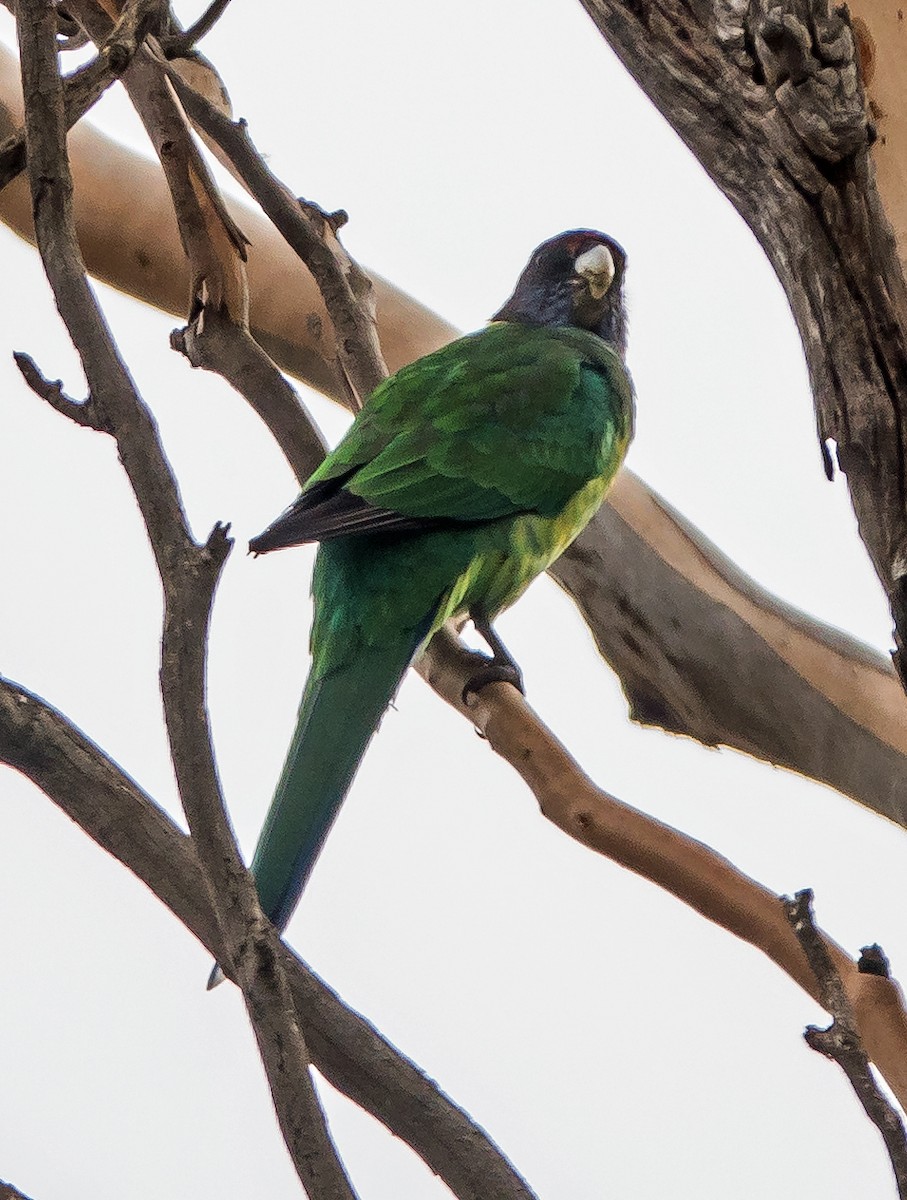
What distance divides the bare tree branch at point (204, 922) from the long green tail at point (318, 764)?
15.1 inches

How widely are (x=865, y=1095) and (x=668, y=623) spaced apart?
1.59 meters

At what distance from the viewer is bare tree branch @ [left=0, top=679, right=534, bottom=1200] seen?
1065 mm

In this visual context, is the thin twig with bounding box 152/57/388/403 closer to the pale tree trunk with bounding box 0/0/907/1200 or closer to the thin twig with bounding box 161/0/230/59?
the thin twig with bounding box 161/0/230/59

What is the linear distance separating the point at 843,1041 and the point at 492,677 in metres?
1.11

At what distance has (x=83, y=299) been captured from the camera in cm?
115

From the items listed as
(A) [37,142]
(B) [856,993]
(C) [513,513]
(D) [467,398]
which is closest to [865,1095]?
(B) [856,993]

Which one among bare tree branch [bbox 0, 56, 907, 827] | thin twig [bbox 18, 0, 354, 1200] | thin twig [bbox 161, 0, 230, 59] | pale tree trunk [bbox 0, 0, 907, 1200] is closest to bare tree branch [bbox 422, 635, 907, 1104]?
pale tree trunk [bbox 0, 0, 907, 1200]

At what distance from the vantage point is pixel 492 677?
200 centimetres

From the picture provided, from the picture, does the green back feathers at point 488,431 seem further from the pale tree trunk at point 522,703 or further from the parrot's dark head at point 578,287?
the pale tree trunk at point 522,703

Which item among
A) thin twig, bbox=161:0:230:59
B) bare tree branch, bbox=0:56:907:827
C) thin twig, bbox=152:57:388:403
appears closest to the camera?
thin twig, bbox=161:0:230:59

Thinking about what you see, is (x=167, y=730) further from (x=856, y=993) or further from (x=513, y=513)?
(x=513, y=513)

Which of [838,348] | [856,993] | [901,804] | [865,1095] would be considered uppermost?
[901,804]

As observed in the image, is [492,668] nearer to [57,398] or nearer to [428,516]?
[428,516]

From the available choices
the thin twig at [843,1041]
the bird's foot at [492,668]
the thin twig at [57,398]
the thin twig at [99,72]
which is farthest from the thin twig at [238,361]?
the thin twig at [843,1041]
